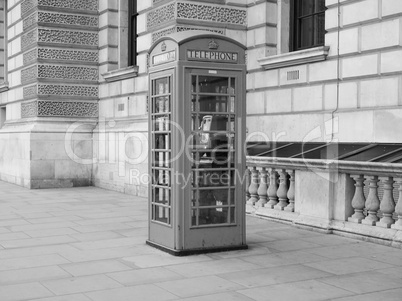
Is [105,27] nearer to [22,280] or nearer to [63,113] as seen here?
[63,113]

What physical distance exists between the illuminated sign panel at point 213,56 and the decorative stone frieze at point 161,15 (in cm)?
526

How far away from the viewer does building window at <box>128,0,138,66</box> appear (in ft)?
48.8

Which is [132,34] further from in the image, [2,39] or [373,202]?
[373,202]

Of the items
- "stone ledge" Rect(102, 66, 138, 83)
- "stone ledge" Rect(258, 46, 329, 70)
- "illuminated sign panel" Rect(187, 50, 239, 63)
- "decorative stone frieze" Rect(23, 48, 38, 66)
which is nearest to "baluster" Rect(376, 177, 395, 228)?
"illuminated sign panel" Rect(187, 50, 239, 63)

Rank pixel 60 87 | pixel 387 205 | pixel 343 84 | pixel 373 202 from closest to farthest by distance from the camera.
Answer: pixel 387 205 → pixel 373 202 → pixel 343 84 → pixel 60 87

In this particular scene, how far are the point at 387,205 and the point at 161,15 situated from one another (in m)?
6.72

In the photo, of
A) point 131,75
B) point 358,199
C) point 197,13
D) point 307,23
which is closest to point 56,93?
point 131,75

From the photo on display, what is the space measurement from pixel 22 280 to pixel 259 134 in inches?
273

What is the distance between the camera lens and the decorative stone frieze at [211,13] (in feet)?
38.2

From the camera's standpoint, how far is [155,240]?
7.03 m

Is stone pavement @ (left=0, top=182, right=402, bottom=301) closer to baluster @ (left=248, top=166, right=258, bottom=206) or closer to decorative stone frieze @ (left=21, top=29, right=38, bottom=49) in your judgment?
baluster @ (left=248, top=166, right=258, bottom=206)

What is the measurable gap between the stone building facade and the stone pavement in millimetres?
2566

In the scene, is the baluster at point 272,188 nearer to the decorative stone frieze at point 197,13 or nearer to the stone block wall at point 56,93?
the decorative stone frieze at point 197,13

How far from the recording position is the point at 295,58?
35.3 feet
